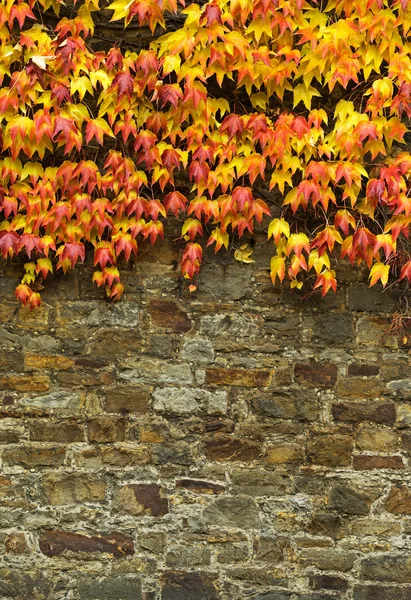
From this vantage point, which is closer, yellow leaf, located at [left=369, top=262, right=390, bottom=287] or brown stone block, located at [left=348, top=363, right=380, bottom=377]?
yellow leaf, located at [left=369, top=262, right=390, bottom=287]

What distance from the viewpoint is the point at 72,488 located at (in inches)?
144

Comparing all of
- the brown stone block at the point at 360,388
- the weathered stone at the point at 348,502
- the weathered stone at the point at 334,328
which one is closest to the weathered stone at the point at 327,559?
the weathered stone at the point at 348,502

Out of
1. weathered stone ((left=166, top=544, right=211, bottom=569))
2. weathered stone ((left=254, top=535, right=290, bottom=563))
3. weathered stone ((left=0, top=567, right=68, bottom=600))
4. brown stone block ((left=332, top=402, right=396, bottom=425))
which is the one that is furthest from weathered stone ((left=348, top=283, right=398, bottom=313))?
weathered stone ((left=0, top=567, right=68, bottom=600))

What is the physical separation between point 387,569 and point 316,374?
108 centimetres

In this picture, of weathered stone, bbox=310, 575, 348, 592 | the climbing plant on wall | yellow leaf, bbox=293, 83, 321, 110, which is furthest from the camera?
weathered stone, bbox=310, 575, 348, 592

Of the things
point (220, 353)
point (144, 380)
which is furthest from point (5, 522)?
point (220, 353)

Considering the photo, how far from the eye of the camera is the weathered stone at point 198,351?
3.67m

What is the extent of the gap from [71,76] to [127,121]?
34cm

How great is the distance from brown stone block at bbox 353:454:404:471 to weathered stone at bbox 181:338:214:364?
93cm

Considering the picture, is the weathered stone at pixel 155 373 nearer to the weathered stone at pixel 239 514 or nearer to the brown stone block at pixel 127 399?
the brown stone block at pixel 127 399

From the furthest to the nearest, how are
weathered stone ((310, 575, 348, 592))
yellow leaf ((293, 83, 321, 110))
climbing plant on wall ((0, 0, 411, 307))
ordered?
weathered stone ((310, 575, 348, 592)) → yellow leaf ((293, 83, 321, 110)) → climbing plant on wall ((0, 0, 411, 307))

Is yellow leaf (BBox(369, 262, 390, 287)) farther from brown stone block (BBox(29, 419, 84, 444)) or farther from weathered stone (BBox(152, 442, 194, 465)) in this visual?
brown stone block (BBox(29, 419, 84, 444))

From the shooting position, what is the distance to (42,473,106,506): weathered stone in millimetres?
3664

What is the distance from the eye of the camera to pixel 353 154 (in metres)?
3.43
